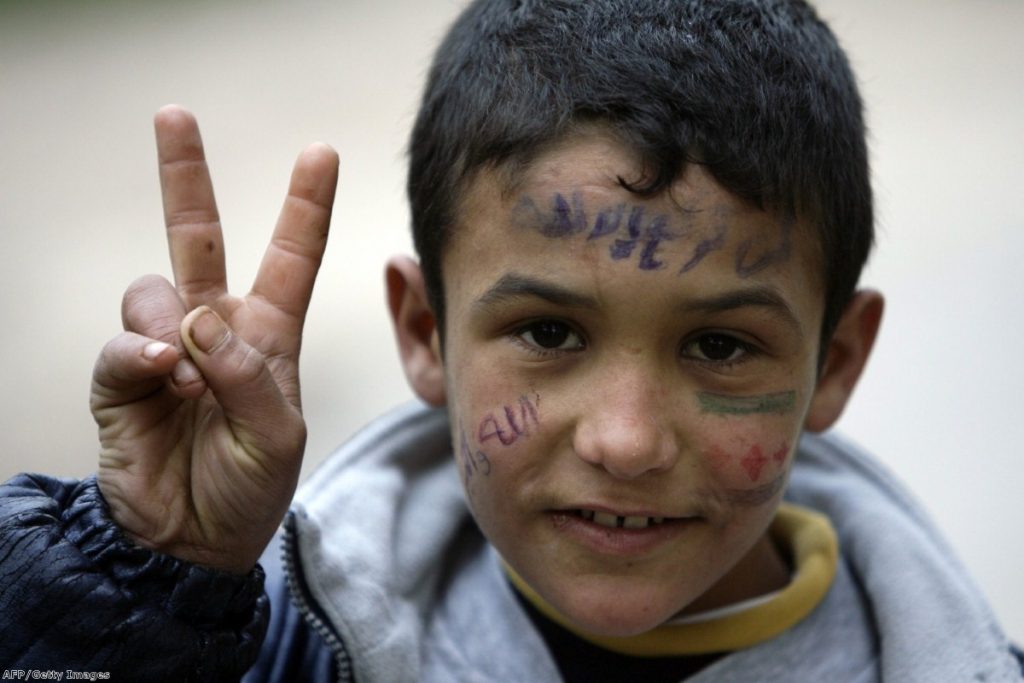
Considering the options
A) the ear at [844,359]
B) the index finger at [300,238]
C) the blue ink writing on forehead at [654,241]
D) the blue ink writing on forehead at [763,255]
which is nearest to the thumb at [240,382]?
the index finger at [300,238]

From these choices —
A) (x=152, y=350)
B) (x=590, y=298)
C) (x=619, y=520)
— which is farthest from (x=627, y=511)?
(x=152, y=350)

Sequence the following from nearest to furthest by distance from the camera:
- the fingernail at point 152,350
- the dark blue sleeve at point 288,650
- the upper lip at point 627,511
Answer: the fingernail at point 152,350 < the upper lip at point 627,511 < the dark blue sleeve at point 288,650

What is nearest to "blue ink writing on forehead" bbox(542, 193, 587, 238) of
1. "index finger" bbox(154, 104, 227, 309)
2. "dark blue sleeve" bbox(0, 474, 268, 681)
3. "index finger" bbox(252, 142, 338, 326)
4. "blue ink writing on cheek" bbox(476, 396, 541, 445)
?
"blue ink writing on cheek" bbox(476, 396, 541, 445)

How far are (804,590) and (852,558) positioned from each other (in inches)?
6.1

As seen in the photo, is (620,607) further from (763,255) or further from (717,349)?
(763,255)

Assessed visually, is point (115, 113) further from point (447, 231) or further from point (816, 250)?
point (816, 250)

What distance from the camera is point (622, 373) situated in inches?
57.9

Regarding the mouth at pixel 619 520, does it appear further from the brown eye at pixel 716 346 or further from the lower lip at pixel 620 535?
the brown eye at pixel 716 346

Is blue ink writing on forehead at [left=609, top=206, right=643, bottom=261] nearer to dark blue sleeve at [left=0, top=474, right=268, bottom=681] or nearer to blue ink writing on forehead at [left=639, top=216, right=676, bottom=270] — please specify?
blue ink writing on forehead at [left=639, top=216, right=676, bottom=270]

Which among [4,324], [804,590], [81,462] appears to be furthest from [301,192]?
[4,324]

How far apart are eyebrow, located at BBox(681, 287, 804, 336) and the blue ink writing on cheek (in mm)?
228

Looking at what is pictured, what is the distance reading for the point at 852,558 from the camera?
1851mm

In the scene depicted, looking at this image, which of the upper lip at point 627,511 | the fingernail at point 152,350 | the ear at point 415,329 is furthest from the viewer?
the ear at point 415,329

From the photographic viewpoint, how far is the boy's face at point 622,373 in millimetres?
1463
